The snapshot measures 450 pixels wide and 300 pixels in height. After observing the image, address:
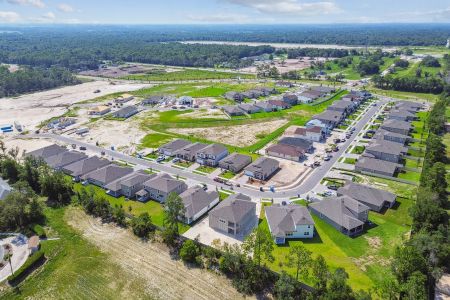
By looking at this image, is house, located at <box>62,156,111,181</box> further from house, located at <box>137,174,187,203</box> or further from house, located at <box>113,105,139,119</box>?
house, located at <box>113,105,139,119</box>

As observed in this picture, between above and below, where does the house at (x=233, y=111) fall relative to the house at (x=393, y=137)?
below

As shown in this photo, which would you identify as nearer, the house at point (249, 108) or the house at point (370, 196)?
the house at point (370, 196)

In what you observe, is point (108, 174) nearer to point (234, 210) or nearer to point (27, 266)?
point (27, 266)

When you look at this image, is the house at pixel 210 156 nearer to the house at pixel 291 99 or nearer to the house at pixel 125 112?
the house at pixel 125 112

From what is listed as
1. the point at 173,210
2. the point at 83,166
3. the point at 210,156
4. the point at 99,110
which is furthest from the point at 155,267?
the point at 99,110

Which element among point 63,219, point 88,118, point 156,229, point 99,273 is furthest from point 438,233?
point 88,118

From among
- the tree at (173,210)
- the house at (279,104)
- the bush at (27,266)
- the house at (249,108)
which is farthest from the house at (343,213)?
the house at (279,104)
